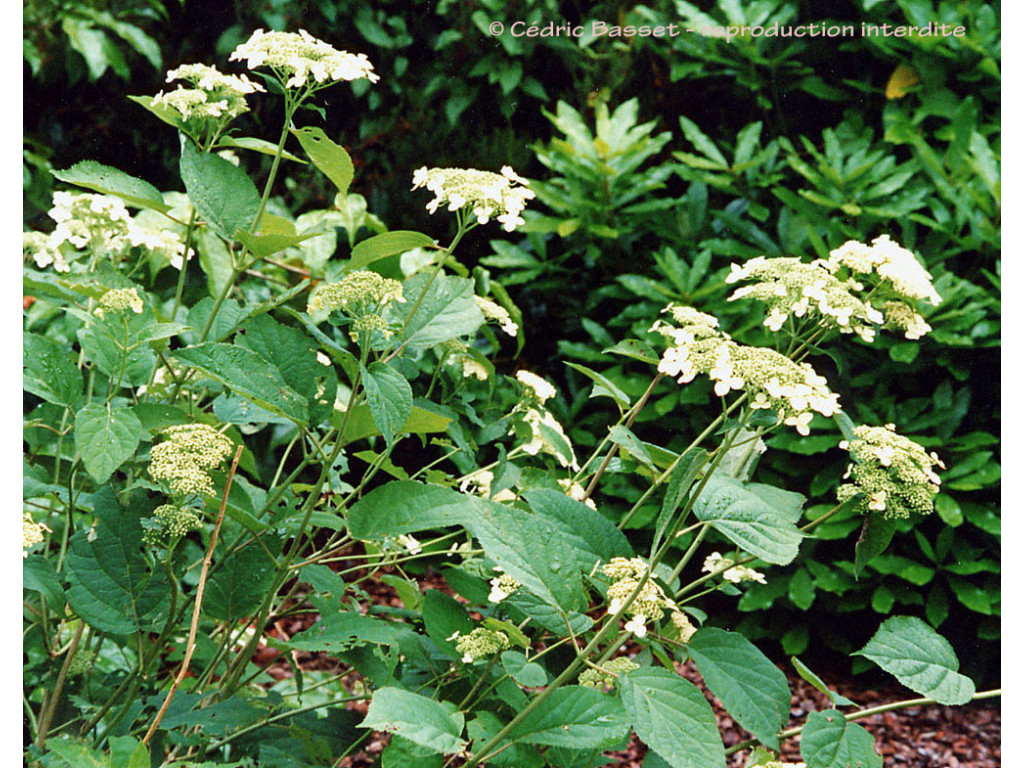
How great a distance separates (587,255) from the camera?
252 cm

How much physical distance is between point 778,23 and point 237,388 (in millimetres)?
2242

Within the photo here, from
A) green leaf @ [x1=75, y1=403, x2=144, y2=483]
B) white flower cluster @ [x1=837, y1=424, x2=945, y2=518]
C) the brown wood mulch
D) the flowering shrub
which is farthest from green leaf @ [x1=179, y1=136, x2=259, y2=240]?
the brown wood mulch

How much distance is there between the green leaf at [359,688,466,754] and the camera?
0.66 meters

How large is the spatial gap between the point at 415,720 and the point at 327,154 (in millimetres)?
555

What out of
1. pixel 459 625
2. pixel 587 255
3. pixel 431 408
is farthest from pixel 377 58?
pixel 459 625

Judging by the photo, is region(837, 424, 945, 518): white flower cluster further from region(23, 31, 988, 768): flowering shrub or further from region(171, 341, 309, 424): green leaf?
region(171, 341, 309, 424): green leaf

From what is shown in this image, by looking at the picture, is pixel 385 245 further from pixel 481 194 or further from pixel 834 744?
pixel 834 744

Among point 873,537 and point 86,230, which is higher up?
point 86,230

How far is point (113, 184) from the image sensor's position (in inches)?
37.1

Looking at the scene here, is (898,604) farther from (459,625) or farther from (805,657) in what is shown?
(459,625)

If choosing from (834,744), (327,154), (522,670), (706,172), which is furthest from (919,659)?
(706,172)

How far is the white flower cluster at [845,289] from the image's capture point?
2.70 feet

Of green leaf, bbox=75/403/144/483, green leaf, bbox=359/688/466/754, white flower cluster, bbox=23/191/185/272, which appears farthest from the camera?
white flower cluster, bbox=23/191/185/272

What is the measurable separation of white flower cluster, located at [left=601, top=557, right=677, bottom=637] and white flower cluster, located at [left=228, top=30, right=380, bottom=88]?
53 centimetres
